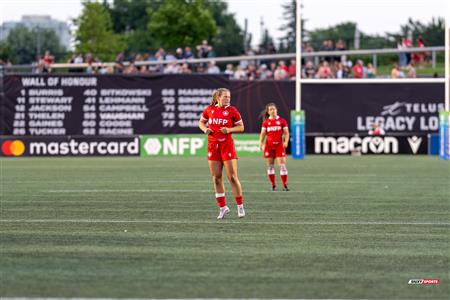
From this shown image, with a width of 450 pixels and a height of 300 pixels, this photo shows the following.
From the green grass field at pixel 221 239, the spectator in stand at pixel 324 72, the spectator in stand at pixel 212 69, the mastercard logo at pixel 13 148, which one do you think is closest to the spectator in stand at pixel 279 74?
the spectator in stand at pixel 324 72

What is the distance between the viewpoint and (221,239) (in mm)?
13258

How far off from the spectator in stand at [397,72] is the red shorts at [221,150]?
86.6ft

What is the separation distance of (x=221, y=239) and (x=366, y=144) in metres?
28.9

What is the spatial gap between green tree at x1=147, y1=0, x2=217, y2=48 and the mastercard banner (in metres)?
29.7

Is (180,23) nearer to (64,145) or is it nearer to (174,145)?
(174,145)

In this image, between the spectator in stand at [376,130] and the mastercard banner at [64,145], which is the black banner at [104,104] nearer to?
the mastercard banner at [64,145]

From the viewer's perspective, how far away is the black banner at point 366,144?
Answer: 41.6m

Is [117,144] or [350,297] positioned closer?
[350,297]

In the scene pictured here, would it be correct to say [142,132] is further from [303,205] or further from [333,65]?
[303,205]

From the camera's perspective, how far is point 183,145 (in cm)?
4088

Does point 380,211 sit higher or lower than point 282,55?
lower

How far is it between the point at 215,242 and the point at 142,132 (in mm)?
27447

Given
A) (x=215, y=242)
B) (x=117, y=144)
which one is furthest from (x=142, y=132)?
(x=215, y=242)

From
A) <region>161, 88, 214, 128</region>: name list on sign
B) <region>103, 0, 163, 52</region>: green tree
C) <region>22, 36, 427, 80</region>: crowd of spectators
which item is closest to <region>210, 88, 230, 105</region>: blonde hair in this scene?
<region>161, 88, 214, 128</region>: name list on sign
